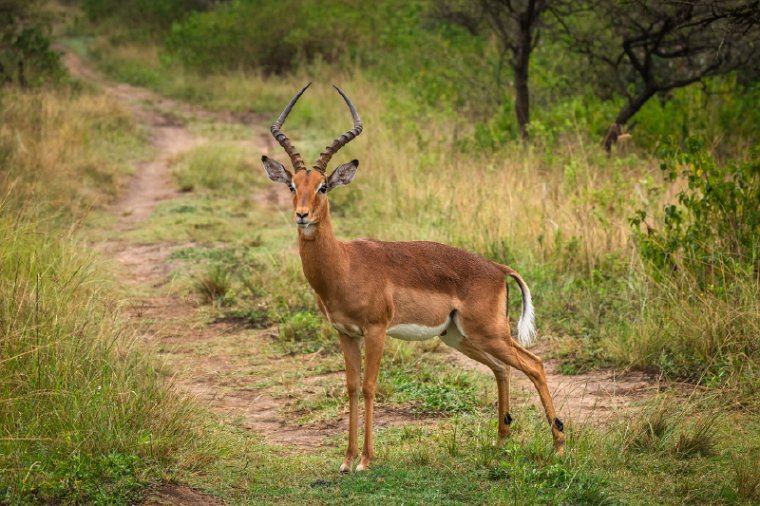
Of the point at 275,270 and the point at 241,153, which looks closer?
the point at 275,270

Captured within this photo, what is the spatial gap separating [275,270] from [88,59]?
2148cm

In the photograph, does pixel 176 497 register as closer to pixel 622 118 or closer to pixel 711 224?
pixel 711 224

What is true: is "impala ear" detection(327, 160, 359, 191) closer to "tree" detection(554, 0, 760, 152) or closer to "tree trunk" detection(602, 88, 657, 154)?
"tree" detection(554, 0, 760, 152)

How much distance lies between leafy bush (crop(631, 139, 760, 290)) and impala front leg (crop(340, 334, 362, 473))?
284 cm

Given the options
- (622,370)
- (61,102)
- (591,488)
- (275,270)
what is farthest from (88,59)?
(591,488)

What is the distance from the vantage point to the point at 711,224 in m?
7.41

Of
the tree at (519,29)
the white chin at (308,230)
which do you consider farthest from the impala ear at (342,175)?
the tree at (519,29)

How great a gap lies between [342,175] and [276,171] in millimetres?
384

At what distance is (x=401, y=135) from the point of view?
540 inches

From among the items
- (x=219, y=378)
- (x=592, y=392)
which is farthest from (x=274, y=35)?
(x=592, y=392)

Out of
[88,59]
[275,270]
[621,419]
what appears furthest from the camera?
[88,59]

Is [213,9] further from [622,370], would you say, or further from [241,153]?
[622,370]

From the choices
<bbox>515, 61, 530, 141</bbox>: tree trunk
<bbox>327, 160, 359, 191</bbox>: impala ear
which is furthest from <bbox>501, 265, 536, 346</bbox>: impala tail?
<bbox>515, 61, 530, 141</bbox>: tree trunk

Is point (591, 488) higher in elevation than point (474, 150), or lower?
lower
